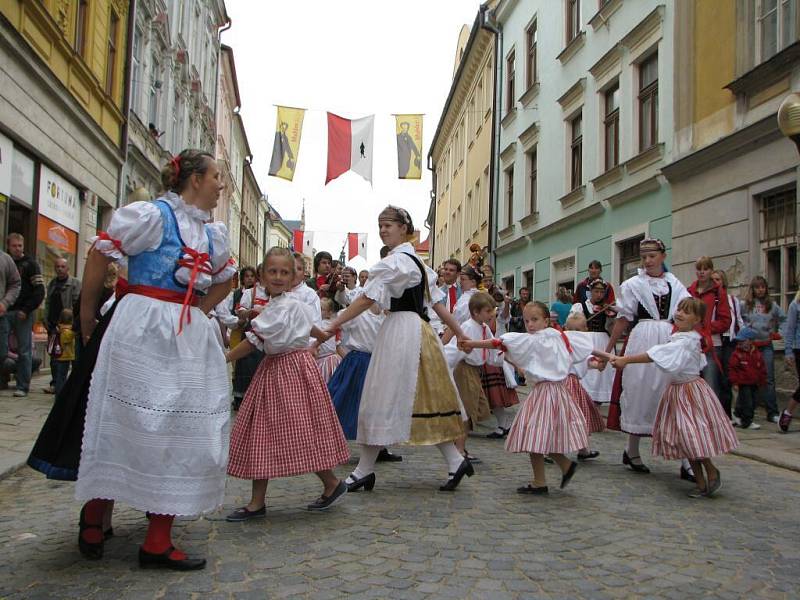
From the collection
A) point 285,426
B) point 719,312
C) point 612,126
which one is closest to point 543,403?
point 285,426

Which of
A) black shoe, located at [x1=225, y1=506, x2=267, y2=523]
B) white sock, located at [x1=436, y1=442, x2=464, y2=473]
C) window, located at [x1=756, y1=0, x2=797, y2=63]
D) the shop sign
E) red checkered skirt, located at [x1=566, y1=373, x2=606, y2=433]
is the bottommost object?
black shoe, located at [x1=225, y1=506, x2=267, y2=523]

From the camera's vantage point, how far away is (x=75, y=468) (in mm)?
3221

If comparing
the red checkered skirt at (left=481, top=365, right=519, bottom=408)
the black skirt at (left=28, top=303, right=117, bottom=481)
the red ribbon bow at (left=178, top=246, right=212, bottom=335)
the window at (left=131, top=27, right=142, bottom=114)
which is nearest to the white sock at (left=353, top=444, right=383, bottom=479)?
the red ribbon bow at (left=178, top=246, right=212, bottom=335)

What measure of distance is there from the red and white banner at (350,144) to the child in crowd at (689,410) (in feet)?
46.0

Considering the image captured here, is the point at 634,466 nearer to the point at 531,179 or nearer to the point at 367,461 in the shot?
the point at 367,461

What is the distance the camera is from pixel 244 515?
13.4 ft

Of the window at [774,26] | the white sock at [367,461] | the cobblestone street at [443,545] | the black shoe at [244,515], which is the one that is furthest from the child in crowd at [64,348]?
the window at [774,26]

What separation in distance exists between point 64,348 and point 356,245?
87.2 ft

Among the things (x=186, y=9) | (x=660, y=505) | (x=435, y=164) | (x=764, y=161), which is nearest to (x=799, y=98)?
(x=660, y=505)

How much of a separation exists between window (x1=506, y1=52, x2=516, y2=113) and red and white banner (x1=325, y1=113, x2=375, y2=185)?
6250mm

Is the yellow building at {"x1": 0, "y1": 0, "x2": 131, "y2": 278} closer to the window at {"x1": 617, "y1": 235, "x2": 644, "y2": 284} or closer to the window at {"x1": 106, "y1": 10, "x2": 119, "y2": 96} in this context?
the window at {"x1": 106, "y1": 10, "x2": 119, "y2": 96}

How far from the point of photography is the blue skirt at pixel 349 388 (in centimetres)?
596

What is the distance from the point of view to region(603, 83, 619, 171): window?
Result: 49.8 feet

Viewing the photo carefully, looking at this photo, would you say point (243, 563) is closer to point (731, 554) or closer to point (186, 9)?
point (731, 554)
